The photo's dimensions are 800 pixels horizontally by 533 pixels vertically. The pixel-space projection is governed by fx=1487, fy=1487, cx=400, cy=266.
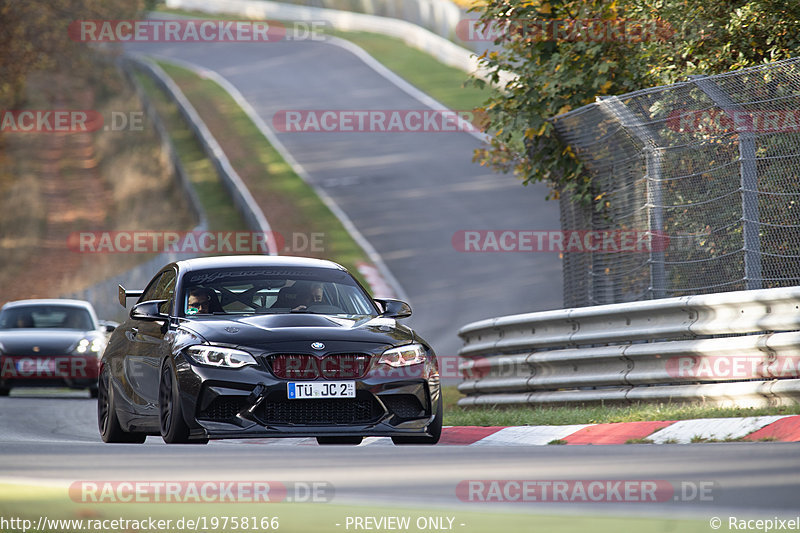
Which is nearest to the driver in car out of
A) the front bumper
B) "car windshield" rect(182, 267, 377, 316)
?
"car windshield" rect(182, 267, 377, 316)

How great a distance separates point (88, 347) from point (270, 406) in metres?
→ 10.7

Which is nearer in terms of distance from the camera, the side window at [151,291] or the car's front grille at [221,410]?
the car's front grille at [221,410]

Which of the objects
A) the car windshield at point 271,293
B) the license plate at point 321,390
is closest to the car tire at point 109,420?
the car windshield at point 271,293

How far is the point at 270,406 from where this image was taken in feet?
32.6

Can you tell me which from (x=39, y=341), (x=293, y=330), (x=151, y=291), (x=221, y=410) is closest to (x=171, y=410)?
(x=221, y=410)

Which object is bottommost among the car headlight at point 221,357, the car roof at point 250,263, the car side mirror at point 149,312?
the car headlight at point 221,357

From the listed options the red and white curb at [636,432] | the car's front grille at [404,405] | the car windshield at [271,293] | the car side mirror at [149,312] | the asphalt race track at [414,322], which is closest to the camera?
the asphalt race track at [414,322]

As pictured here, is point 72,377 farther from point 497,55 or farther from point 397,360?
point 397,360

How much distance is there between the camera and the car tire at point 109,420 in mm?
11773

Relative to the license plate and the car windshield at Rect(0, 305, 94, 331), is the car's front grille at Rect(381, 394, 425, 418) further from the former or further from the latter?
the car windshield at Rect(0, 305, 94, 331)

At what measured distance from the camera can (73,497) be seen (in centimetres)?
652

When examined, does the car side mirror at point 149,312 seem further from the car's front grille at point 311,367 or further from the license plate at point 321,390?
the license plate at point 321,390

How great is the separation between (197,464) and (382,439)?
4142 mm

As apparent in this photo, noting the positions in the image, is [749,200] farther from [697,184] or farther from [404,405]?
[404,405]
